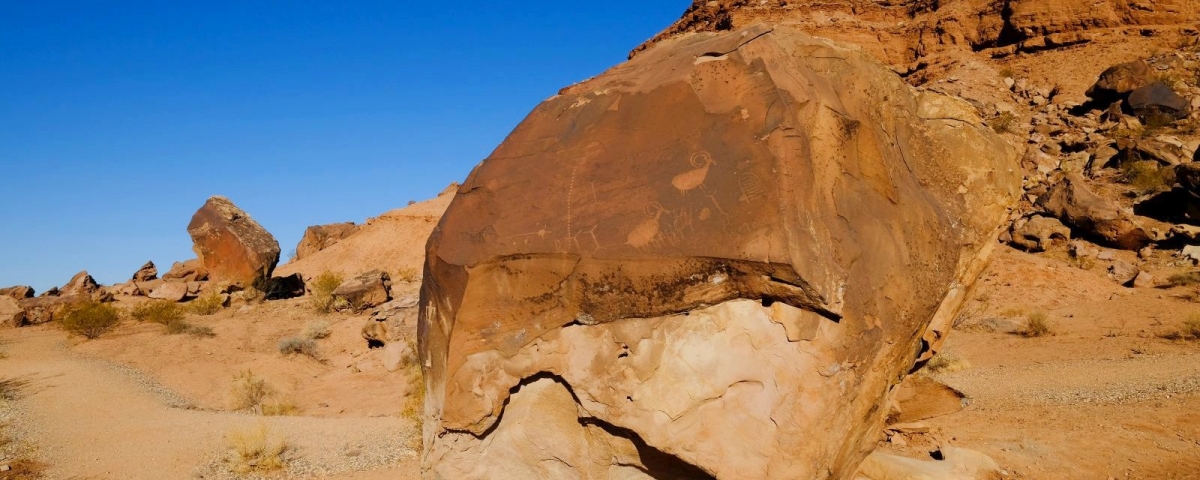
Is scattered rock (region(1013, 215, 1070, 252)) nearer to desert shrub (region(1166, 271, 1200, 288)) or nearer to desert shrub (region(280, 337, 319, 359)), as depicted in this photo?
desert shrub (region(1166, 271, 1200, 288))

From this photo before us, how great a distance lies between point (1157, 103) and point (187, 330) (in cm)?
2535

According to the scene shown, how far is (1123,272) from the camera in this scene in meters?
12.9

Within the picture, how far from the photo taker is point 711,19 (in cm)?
3625

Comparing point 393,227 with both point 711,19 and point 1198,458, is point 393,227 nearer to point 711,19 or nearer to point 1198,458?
point 711,19

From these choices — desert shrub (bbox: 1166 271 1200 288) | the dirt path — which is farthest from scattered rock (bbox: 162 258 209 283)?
desert shrub (bbox: 1166 271 1200 288)

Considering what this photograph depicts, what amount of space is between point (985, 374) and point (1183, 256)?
24.2 feet

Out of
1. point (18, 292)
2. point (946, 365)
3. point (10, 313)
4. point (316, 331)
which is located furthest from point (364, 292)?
point (18, 292)

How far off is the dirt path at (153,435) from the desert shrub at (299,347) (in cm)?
226

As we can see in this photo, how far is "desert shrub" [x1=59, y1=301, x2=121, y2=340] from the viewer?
45.5ft

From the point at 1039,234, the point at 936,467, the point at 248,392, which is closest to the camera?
the point at 936,467

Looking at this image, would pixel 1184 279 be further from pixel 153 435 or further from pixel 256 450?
pixel 153 435

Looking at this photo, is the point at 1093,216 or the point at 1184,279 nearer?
the point at 1184,279

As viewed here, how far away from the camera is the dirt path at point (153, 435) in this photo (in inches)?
248

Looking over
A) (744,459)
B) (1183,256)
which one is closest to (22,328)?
(744,459)
